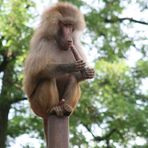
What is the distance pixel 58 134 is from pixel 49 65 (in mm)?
977

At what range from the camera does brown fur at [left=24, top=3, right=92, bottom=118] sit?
4.62 metres

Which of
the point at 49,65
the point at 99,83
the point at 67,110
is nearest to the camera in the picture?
the point at 67,110

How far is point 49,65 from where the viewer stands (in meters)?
4.57

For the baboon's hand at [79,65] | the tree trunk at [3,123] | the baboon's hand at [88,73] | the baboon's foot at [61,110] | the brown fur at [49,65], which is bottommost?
the baboon's foot at [61,110]

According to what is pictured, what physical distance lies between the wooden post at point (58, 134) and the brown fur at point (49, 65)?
24.1 inches

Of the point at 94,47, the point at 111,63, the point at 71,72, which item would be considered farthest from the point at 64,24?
the point at 94,47

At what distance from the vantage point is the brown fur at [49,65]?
462cm

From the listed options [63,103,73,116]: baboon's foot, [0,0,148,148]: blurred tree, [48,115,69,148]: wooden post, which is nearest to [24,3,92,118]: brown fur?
[63,103,73,116]: baboon's foot

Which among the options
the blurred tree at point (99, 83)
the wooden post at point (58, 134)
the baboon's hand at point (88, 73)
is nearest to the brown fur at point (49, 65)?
the baboon's hand at point (88, 73)

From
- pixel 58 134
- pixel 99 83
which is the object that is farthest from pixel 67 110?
pixel 99 83

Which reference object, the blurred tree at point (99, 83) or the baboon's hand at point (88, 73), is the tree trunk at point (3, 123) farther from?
the baboon's hand at point (88, 73)

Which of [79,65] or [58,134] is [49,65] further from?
[58,134]

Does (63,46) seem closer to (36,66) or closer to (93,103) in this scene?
(36,66)

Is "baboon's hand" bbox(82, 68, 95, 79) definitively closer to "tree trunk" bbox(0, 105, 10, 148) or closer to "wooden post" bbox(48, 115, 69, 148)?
"wooden post" bbox(48, 115, 69, 148)
